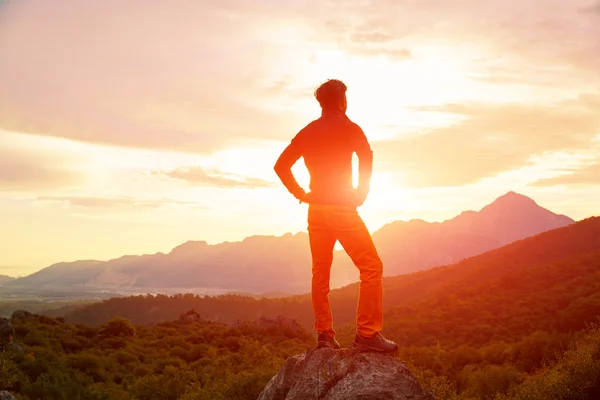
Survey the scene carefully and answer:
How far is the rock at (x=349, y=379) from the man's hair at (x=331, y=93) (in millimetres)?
3996

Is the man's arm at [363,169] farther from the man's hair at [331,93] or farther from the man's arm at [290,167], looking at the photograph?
the man's arm at [290,167]

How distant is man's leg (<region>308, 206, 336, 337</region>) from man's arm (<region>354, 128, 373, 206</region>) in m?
0.64

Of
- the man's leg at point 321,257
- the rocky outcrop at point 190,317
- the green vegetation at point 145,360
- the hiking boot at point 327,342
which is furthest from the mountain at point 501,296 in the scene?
the man's leg at point 321,257

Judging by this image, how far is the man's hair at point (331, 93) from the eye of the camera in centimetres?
762

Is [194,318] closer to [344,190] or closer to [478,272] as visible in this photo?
[344,190]

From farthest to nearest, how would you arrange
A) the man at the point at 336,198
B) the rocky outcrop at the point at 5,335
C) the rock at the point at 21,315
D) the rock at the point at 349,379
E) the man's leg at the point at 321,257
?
1. the rock at the point at 21,315
2. the rocky outcrop at the point at 5,335
3. the man's leg at the point at 321,257
4. the man at the point at 336,198
5. the rock at the point at 349,379

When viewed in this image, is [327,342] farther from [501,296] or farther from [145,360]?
[501,296]

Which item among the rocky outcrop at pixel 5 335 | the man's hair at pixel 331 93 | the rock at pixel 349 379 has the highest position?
the man's hair at pixel 331 93

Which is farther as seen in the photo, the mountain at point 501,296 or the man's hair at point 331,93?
the mountain at point 501,296

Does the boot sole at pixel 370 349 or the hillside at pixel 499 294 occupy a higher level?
the boot sole at pixel 370 349

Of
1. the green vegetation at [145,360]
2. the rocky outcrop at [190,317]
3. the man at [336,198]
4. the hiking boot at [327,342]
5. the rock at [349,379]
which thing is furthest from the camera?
the rocky outcrop at [190,317]

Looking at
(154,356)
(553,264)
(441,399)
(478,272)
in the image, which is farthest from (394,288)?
(441,399)

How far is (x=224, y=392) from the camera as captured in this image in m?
16.2

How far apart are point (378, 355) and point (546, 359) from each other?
2831 centimetres
